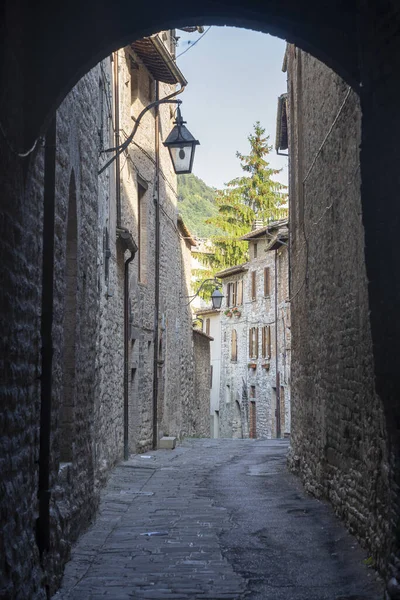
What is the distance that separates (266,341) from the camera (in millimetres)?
34438

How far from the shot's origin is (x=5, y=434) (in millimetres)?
4594

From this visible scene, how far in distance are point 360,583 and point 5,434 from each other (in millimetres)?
2955

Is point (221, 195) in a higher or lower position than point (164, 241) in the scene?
higher

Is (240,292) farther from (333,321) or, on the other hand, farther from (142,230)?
(333,321)

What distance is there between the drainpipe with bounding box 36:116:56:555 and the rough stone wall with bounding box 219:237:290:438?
24107 millimetres

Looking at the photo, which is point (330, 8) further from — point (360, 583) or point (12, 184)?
point (360, 583)

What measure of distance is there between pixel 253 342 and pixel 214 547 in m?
29.6

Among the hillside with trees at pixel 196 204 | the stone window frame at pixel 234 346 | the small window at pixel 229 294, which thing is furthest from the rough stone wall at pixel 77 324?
the hillside with trees at pixel 196 204

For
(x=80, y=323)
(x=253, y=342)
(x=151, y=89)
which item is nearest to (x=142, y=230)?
(x=151, y=89)

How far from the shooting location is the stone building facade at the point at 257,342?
3111cm

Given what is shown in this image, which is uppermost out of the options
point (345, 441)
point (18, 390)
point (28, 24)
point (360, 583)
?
point (28, 24)

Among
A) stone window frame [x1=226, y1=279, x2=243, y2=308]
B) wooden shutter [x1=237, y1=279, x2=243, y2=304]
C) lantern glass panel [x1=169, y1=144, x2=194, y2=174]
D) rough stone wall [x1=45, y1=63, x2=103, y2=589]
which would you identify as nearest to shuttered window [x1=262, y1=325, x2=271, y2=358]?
wooden shutter [x1=237, y1=279, x2=243, y2=304]

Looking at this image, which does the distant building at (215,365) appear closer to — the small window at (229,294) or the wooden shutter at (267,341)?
the small window at (229,294)

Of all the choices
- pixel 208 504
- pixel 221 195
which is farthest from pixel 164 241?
pixel 221 195
